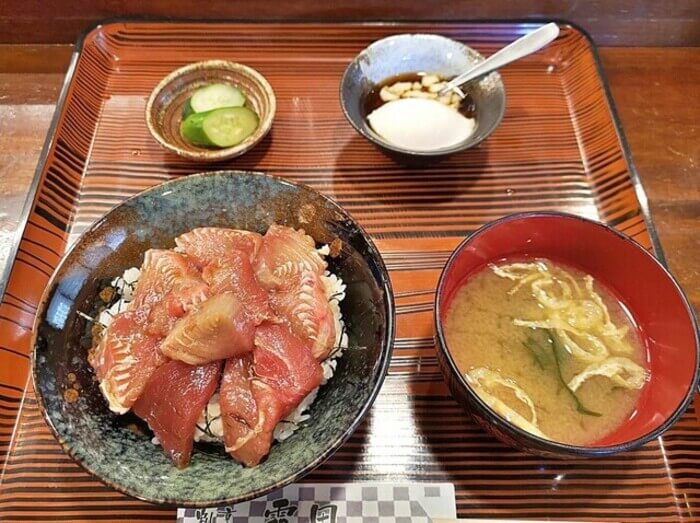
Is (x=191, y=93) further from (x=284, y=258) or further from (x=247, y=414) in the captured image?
(x=247, y=414)

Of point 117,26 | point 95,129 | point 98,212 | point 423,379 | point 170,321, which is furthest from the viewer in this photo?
point 117,26

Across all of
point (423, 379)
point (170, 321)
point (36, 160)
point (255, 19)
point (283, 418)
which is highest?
point (255, 19)

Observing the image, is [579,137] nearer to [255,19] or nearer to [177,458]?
[255,19]

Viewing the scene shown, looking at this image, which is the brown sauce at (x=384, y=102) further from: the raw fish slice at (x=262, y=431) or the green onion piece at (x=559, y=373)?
the raw fish slice at (x=262, y=431)

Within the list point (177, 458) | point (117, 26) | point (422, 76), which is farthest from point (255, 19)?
point (177, 458)

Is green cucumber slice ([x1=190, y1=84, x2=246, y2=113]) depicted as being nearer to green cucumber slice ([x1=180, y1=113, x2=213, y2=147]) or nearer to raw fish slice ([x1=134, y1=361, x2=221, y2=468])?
green cucumber slice ([x1=180, y1=113, x2=213, y2=147])

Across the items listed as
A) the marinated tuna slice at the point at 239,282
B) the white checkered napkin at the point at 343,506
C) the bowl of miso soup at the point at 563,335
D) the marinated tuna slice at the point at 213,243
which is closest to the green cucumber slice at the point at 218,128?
the marinated tuna slice at the point at 213,243

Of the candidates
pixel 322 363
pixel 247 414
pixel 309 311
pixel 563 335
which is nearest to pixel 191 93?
pixel 309 311
